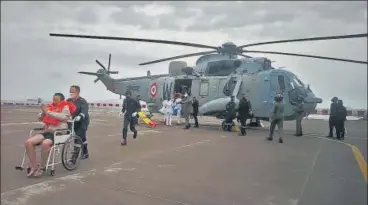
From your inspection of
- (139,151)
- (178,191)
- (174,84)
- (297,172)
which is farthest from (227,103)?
(178,191)

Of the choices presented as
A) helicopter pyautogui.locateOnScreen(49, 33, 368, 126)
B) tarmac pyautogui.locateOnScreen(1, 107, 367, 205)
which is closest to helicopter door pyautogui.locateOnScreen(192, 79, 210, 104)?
helicopter pyautogui.locateOnScreen(49, 33, 368, 126)

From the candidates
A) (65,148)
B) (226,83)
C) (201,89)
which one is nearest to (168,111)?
(201,89)

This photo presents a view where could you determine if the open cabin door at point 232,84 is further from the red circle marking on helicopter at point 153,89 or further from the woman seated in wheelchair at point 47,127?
the woman seated in wheelchair at point 47,127

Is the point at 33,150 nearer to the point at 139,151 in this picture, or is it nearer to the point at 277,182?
the point at 139,151

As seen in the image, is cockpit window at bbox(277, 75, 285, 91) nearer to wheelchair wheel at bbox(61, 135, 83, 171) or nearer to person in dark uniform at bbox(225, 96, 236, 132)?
person in dark uniform at bbox(225, 96, 236, 132)

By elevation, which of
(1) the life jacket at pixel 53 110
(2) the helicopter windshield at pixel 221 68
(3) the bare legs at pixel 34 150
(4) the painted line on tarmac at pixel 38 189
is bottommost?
(4) the painted line on tarmac at pixel 38 189

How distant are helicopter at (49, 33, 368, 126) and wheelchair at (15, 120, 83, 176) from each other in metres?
6.23

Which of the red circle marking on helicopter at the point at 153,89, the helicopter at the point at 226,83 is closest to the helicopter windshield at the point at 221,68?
the helicopter at the point at 226,83

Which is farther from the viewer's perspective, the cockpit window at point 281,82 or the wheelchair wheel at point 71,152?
the cockpit window at point 281,82

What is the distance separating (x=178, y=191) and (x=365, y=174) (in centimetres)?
337

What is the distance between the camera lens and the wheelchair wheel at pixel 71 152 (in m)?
5.34

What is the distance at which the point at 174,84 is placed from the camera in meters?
16.3

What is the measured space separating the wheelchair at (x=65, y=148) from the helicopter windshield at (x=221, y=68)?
1006 cm

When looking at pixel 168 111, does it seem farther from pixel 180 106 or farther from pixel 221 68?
pixel 221 68
